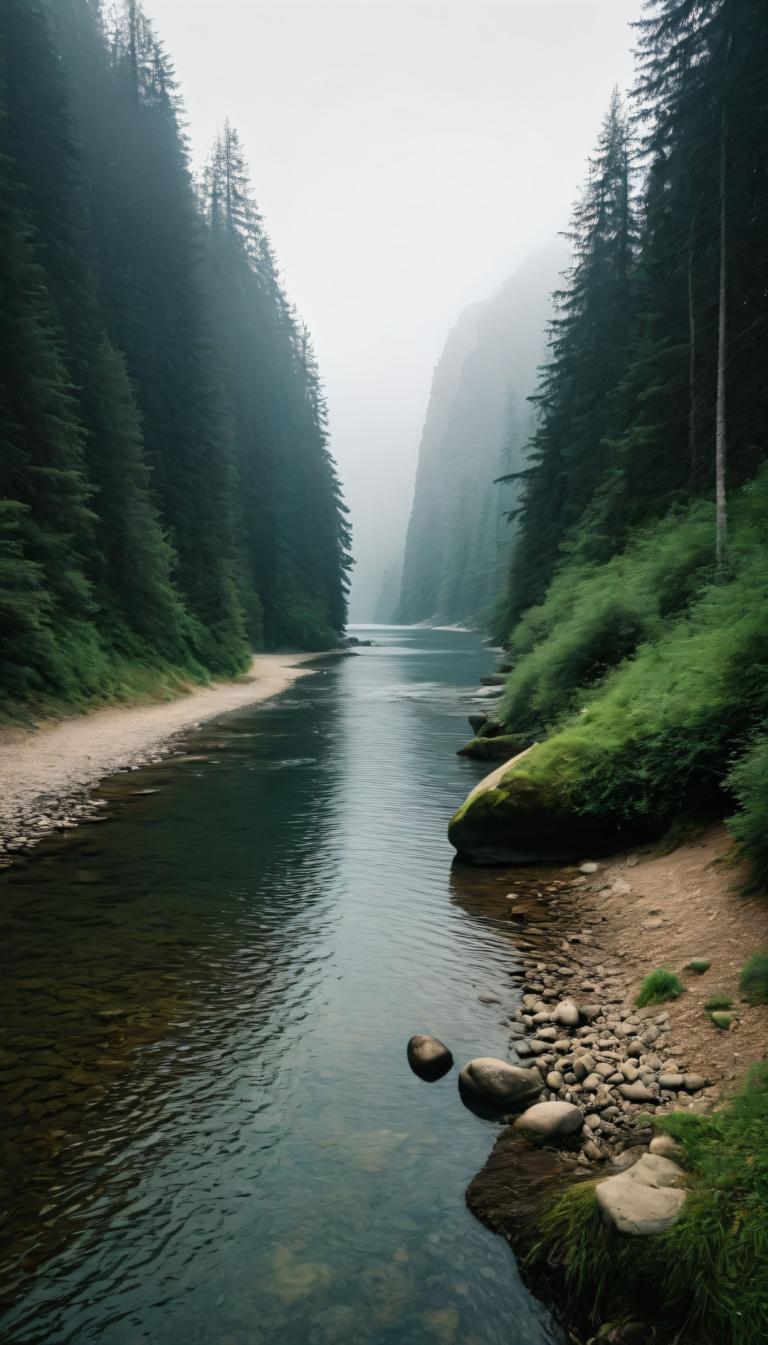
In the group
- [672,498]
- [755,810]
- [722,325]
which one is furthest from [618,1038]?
[672,498]

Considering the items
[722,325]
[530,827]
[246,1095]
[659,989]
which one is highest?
[722,325]

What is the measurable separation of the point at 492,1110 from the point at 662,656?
7880mm

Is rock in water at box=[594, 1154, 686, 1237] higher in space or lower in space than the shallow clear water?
higher

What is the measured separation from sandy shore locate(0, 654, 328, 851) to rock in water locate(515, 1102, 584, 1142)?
7.82m

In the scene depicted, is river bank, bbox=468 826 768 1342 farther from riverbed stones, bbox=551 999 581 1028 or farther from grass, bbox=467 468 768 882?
grass, bbox=467 468 768 882

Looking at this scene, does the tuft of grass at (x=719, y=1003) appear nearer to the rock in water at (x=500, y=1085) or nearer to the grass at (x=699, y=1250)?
the rock in water at (x=500, y=1085)

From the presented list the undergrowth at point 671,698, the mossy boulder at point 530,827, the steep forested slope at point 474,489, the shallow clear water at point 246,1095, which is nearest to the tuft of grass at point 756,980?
the undergrowth at point 671,698

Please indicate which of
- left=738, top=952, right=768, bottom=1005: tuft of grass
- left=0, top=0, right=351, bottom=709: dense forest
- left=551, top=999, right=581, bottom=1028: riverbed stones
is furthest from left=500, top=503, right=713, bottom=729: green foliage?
left=0, top=0, right=351, bottom=709: dense forest

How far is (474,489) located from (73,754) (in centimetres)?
12930

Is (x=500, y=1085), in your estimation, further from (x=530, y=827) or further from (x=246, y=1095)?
(x=530, y=827)

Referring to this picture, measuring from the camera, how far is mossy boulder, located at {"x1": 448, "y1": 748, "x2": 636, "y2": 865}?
904 cm

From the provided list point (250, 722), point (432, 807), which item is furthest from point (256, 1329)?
point (250, 722)

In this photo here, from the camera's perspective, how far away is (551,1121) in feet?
13.7

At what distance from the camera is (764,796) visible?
5625 millimetres
